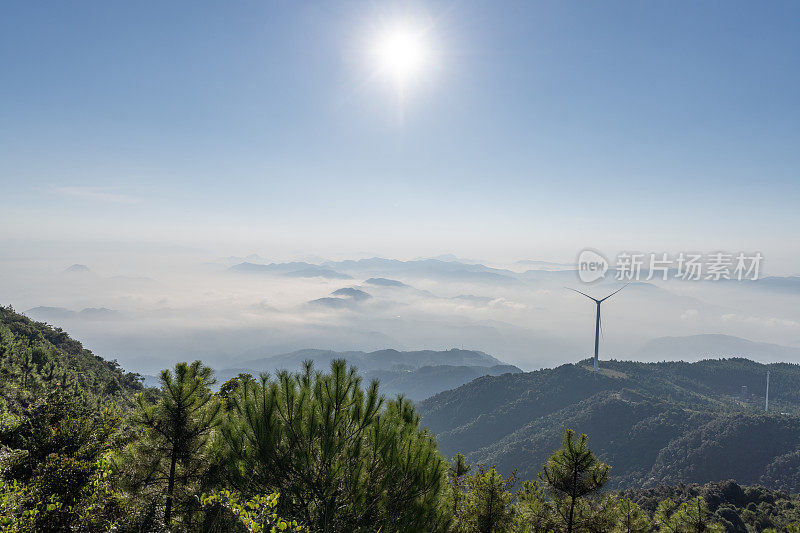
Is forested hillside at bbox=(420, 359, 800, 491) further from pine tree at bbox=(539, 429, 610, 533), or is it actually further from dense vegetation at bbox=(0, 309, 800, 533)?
dense vegetation at bbox=(0, 309, 800, 533)

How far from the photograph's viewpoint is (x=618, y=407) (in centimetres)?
13662

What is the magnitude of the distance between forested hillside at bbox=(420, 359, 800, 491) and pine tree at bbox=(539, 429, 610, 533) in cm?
8395

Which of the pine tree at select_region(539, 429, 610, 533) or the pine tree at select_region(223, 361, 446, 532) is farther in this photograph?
the pine tree at select_region(539, 429, 610, 533)

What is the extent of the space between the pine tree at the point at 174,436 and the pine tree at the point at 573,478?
11.5 meters

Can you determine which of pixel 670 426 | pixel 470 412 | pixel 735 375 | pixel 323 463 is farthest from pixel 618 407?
pixel 323 463

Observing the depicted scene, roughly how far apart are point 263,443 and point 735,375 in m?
237

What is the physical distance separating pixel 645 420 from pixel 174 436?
5749 inches

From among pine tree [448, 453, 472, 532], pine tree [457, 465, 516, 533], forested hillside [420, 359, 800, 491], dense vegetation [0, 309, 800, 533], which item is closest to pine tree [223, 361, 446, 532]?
dense vegetation [0, 309, 800, 533]

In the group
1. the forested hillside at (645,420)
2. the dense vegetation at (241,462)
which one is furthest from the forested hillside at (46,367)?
the forested hillside at (645,420)

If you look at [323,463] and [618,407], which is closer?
[323,463]

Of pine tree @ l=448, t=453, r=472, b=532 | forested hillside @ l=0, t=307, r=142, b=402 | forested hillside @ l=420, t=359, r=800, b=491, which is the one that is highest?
pine tree @ l=448, t=453, r=472, b=532

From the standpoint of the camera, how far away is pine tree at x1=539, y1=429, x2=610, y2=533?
1458 cm

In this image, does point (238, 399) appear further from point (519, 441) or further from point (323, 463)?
point (519, 441)

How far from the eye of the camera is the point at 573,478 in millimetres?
14703
